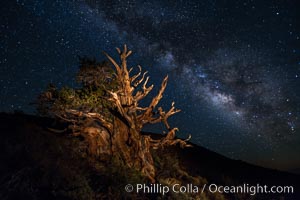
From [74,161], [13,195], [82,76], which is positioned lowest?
[13,195]

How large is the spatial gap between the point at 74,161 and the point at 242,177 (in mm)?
14103

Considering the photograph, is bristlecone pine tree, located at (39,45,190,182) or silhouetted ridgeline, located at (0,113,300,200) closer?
silhouetted ridgeline, located at (0,113,300,200)

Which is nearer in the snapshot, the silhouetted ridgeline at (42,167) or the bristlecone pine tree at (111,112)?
the silhouetted ridgeline at (42,167)

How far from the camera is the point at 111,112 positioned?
43.5 feet

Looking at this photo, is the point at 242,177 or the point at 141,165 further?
the point at 242,177

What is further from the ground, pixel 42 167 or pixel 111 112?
pixel 111 112

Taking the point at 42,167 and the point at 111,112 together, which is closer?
the point at 42,167

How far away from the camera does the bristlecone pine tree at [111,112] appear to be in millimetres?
12422

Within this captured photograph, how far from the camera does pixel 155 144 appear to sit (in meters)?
13.4

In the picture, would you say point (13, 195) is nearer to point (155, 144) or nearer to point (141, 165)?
point (141, 165)

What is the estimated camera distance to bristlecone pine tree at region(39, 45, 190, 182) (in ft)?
40.8

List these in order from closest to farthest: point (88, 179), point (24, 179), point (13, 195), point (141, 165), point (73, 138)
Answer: point (13, 195) < point (24, 179) < point (88, 179) < point (141, 165) < point (73, 138)

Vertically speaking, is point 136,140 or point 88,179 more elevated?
point 136,140

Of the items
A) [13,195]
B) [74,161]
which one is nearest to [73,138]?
[74,161]
